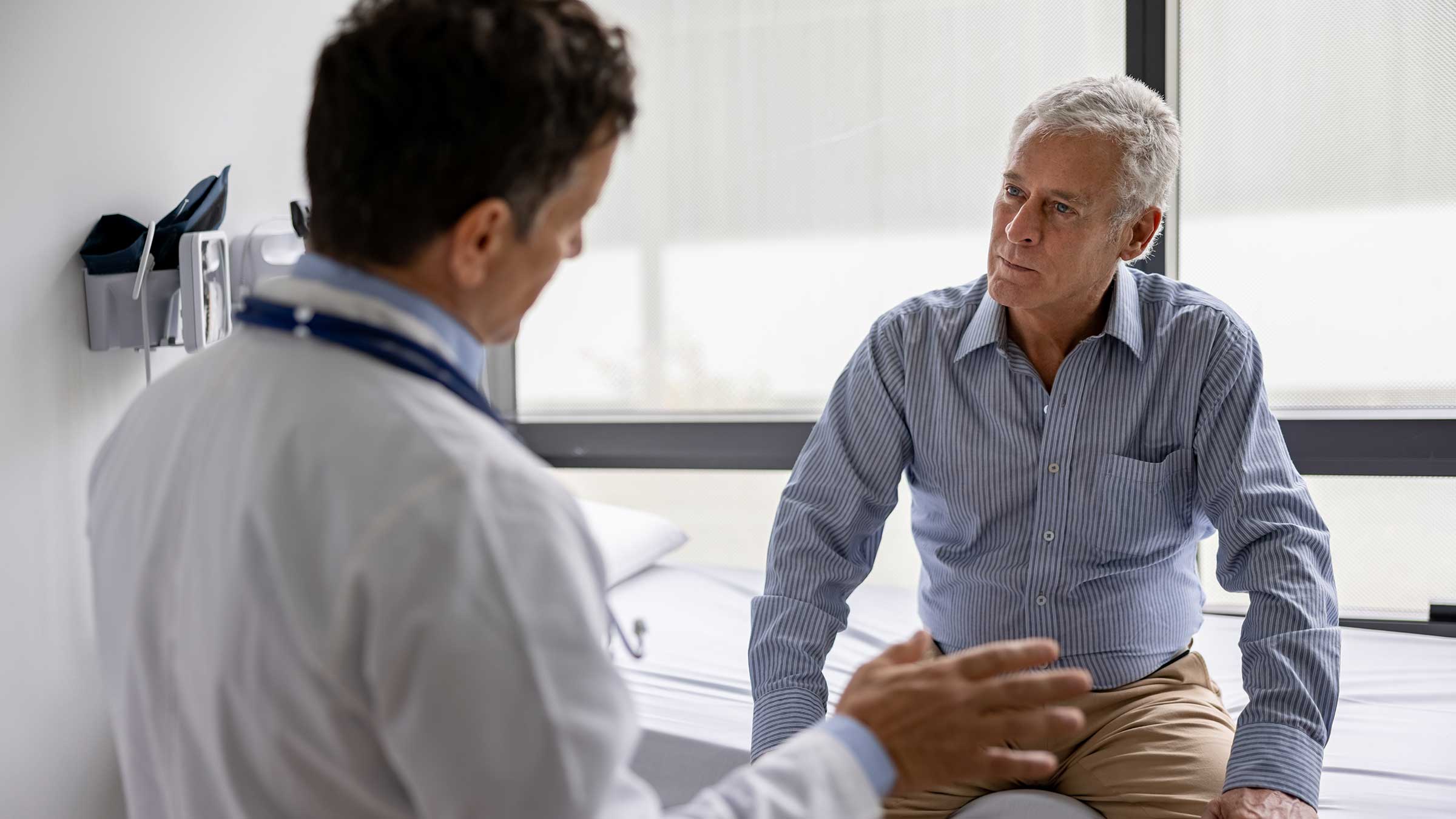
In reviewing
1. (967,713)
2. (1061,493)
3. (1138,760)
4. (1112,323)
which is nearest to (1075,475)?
(1061,493)

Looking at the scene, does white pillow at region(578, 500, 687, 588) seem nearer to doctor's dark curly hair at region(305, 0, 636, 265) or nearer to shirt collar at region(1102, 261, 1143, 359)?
shirt collar at region(1102, 261, 1143, 359)

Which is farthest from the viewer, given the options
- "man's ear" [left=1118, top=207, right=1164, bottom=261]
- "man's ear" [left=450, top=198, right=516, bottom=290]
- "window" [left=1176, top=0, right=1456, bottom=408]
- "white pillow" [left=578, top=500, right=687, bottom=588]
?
"white pillow" [left=578, top=500, right=687, bottom=588]

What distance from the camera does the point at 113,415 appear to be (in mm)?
2000

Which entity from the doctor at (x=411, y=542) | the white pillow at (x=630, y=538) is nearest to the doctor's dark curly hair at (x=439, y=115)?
the doctor at (x=411, y=542)

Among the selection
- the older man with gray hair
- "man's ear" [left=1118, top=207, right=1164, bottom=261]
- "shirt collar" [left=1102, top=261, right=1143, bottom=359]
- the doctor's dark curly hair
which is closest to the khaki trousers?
the older man with gray hair

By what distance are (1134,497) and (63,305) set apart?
1.74 m

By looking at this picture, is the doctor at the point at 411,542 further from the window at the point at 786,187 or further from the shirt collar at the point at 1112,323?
the window at the point at 786,187

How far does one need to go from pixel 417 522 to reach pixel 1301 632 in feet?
3.85

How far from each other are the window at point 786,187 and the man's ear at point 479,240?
1993 millimetres

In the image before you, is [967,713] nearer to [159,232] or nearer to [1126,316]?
[1126,316]

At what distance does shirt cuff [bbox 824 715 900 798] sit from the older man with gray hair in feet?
2.08

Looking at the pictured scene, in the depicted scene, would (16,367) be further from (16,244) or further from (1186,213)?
(1186,213)

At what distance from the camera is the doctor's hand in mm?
794

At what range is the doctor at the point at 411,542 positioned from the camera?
2.05 feet
